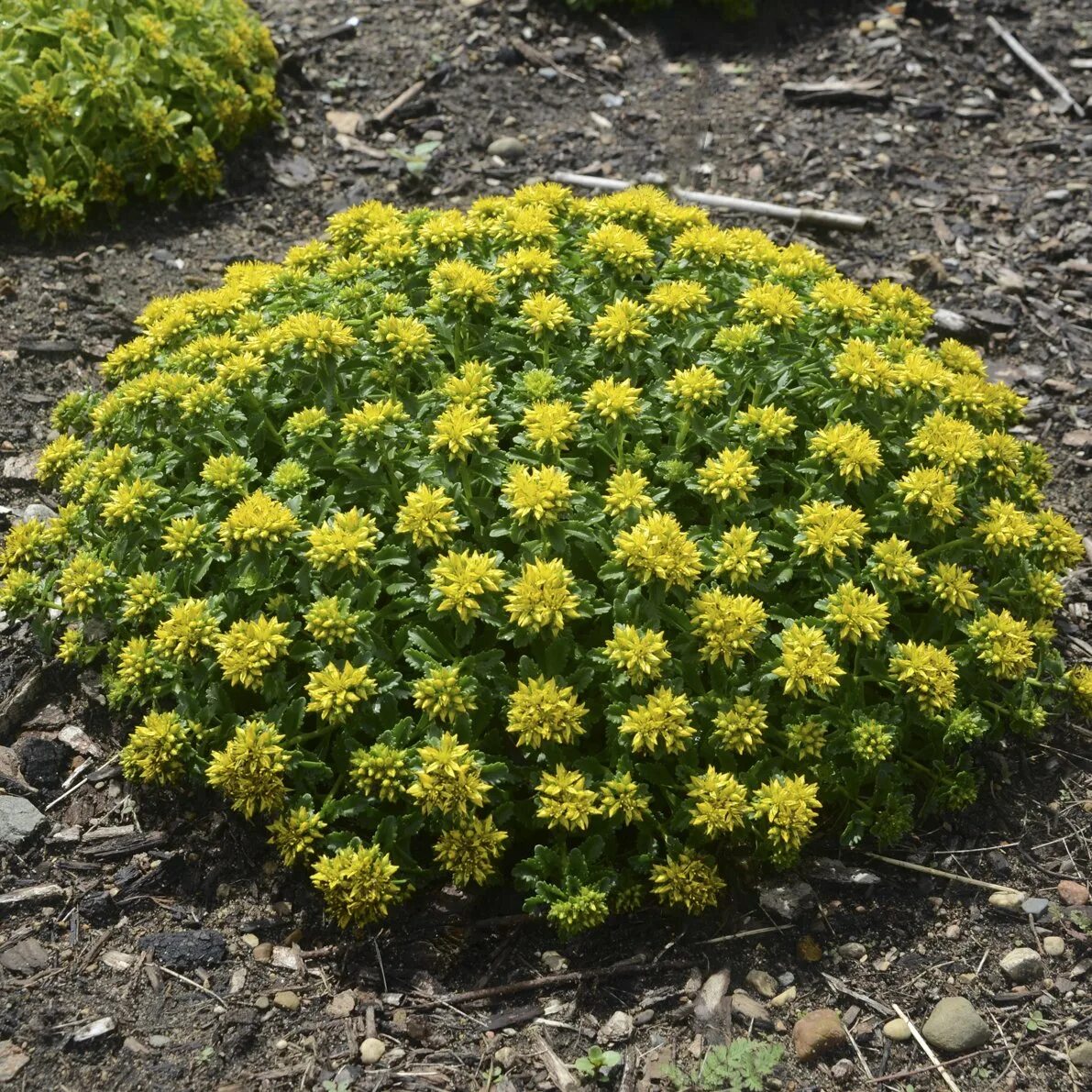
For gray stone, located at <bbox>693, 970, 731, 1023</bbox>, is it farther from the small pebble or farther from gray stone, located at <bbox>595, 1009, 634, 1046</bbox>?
the small pebble

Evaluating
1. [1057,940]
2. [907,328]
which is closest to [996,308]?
[907,328]

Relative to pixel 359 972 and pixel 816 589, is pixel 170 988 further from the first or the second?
pixel 816 589

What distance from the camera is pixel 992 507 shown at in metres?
3.73

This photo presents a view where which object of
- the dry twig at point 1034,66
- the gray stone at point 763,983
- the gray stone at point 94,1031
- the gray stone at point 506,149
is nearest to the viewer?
the gray stone at point 94,1031

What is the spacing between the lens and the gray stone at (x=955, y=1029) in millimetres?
3201

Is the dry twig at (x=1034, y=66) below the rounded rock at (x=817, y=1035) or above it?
above

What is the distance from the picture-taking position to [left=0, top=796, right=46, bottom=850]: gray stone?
12.0 ft

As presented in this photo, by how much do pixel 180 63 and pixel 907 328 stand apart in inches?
169

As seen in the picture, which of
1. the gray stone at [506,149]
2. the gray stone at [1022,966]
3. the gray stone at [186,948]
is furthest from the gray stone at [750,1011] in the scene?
the gray stone at [506,149]

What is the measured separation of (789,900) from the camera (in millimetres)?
3486

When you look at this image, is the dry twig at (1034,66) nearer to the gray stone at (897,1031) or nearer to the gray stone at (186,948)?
the gray stone at (897,1031)

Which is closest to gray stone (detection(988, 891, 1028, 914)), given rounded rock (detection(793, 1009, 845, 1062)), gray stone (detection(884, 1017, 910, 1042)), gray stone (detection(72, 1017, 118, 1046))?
gray stone (detection(884, 1017, 910, 1042))

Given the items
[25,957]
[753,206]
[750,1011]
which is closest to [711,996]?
[750,1011]

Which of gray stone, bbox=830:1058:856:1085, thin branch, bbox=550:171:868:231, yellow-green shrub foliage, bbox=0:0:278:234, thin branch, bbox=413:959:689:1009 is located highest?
yellow-green shrub foliage, bbox=0:0:278:234
